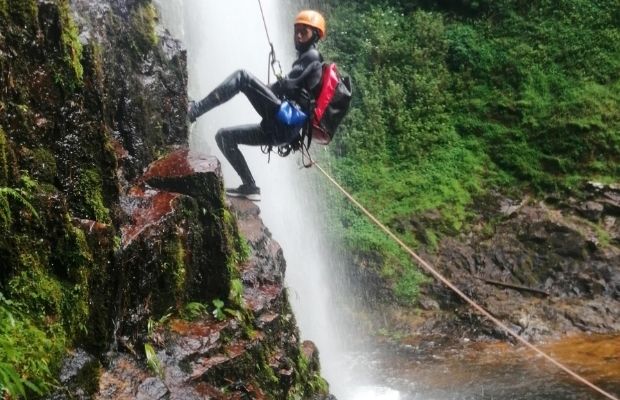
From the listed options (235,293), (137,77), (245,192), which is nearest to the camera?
(235,293)

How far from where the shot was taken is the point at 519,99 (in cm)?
1259

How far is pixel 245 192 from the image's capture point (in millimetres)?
6535

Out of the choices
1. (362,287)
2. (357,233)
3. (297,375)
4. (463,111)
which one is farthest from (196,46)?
(297,375)

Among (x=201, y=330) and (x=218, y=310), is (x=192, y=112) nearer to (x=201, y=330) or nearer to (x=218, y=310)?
(x=218, y=310)

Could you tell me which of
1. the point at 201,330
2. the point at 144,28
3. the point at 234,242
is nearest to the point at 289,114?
the point at 234,242

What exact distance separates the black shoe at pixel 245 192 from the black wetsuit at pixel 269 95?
54 cm

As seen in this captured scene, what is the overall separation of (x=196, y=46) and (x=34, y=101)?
693cm

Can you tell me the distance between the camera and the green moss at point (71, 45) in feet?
12.3

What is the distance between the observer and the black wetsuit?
5684mm

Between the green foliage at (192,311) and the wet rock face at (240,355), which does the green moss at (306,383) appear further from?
the green foliage at (192,311)

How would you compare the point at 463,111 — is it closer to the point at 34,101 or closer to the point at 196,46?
the point at 196,46

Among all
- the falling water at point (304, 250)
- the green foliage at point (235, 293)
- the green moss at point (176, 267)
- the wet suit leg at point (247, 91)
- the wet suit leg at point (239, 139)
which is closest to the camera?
the green moss at point (176, 267)

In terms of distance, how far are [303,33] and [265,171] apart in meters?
4.52

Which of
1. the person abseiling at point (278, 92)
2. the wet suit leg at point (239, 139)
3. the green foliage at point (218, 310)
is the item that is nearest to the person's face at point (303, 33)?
the person abseiling at point (278, 92)
